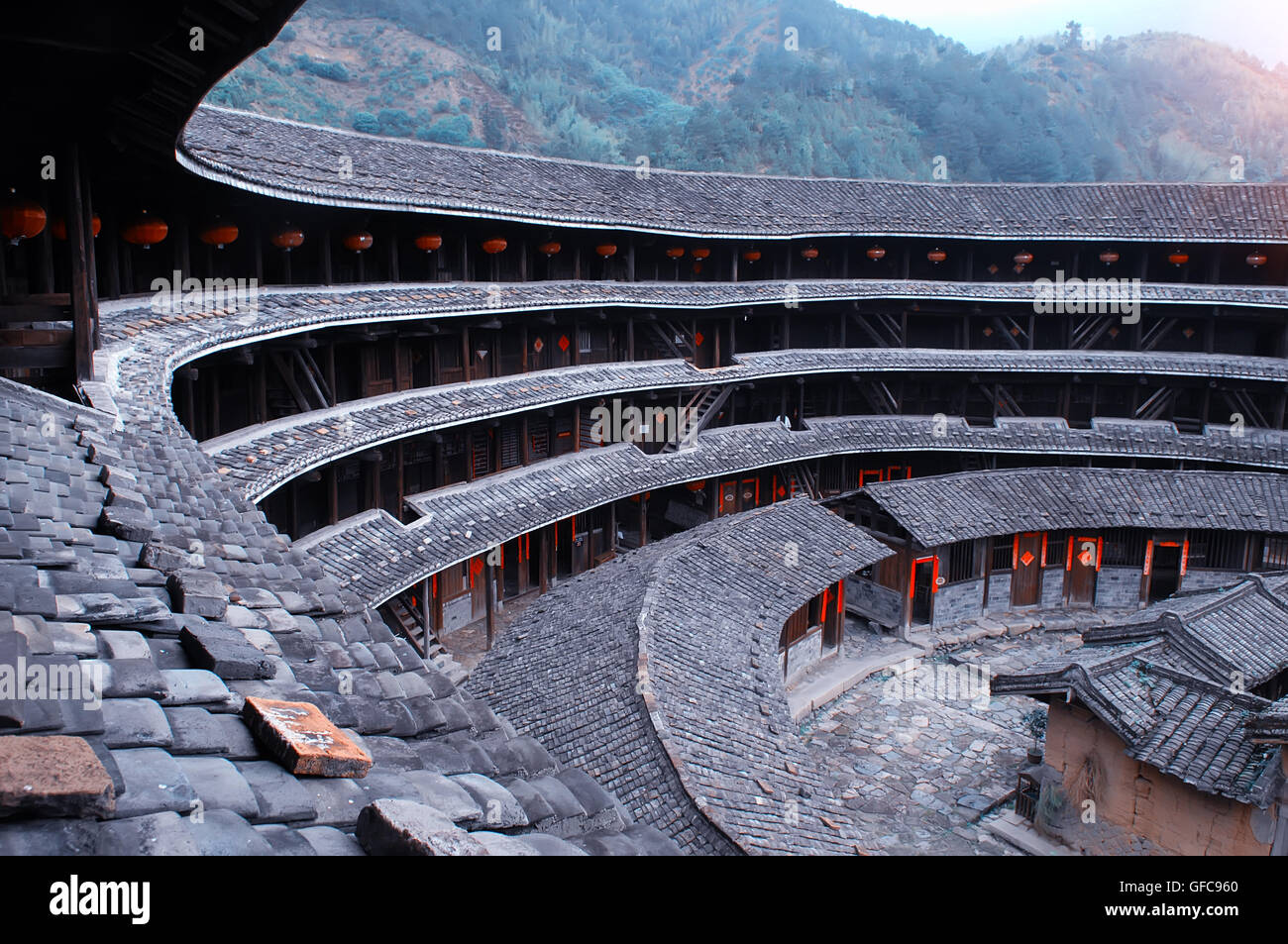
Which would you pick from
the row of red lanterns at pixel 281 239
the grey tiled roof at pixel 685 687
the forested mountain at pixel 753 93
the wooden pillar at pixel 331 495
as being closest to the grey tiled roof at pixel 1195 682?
the grey tiled roof at pixel 685 687

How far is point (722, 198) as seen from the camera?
3188 cm

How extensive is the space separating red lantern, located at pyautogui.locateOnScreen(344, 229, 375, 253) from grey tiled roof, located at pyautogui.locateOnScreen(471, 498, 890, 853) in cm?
801

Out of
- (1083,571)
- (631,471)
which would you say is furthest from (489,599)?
(1083,571)

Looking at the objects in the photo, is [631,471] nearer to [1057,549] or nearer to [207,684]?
[1057,549]

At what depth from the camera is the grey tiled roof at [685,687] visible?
449 inches

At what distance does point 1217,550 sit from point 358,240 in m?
24.7

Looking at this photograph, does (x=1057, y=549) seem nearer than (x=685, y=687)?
No

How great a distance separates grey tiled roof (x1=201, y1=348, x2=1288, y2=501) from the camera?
1541 cm

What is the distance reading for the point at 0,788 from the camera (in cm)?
276

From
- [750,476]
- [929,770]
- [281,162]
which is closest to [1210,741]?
[929,770]

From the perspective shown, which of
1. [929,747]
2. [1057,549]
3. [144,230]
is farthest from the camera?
[1057,549]

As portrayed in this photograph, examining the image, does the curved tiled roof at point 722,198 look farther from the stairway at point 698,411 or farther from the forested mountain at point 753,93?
the forested mountain at point 753,93

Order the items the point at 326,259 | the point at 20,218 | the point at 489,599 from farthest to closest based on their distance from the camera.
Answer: the point at 489,599 < the point at 326,259 < the point at 20,218

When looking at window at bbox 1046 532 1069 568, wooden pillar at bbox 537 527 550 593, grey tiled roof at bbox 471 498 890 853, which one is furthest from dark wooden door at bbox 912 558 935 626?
wooden pillar at bbox 537 527 550 593
